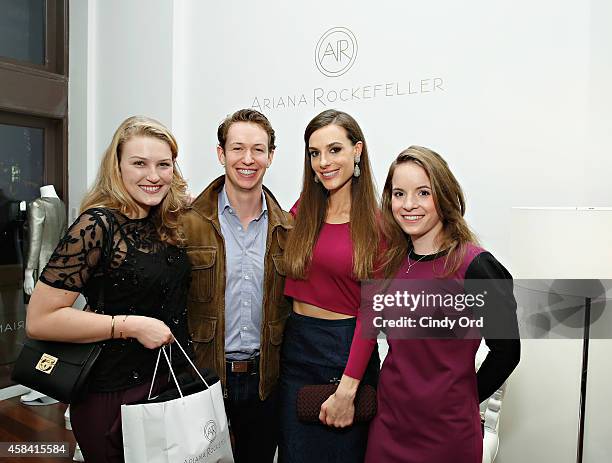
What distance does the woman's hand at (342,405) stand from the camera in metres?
1.66

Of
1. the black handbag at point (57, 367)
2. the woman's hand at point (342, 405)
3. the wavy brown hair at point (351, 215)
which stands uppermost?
the wavy brown hair at point (351, 215)

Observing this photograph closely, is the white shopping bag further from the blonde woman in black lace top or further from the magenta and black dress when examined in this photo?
the magenta and black dress

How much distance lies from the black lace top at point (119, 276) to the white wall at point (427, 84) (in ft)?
4.86

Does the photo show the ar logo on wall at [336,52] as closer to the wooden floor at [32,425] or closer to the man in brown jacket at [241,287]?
the man in brown jacket at [241,287]

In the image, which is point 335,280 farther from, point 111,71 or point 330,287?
point 111,71

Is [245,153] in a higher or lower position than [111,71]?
lower

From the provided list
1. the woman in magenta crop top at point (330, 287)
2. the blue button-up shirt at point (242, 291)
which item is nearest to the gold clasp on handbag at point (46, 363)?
the blue button-up shirt at point (242, 291)

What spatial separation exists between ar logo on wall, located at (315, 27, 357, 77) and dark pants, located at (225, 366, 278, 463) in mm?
1765

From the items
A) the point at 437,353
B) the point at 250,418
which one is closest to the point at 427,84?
the point at 437,353

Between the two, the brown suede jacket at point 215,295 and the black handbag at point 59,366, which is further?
the brown suede jacket at point 215,295

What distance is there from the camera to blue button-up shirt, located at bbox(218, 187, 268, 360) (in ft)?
6.19

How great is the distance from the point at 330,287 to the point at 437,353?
0.43 metres

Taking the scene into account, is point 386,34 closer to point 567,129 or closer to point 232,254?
point 567,129

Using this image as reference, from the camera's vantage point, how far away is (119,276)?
1.56 metres
